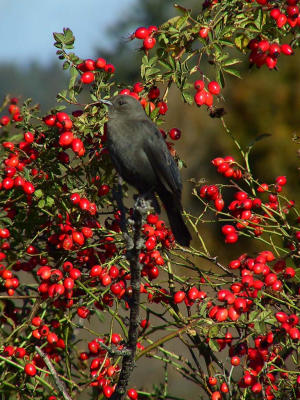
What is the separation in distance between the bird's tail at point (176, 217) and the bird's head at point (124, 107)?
0.45 m

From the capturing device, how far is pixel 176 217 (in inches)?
114

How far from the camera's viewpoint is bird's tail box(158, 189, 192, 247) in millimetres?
2641

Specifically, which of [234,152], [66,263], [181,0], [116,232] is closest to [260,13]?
[116,232]

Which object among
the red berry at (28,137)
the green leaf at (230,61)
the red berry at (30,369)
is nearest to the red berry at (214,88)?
the green leaf at (230,61)

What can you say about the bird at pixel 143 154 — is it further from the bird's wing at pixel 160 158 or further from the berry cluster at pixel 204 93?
the berry cluster at pixel 204 93

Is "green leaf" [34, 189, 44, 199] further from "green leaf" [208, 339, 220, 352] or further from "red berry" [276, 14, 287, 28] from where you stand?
"red berry" [276, 14, 287, 28]

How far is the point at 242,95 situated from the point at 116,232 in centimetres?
636

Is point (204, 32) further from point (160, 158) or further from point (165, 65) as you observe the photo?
point (160, 158)

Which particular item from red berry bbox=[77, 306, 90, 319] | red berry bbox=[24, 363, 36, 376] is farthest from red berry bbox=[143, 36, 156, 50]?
red berry bbox=[24, 363, 36, 376]

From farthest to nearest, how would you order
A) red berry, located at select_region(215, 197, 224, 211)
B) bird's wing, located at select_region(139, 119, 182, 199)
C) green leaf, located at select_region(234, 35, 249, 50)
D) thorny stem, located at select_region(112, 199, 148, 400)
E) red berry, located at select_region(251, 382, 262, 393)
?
1. bird's wing, located at select_region(139, 119, 182, 199)
2. red berry, located at select_region(215, 197, 224, 211)
3. green leaf, located at select_region(234, 35, 249, 50)
4. red berry, located at select_region(251, 382, 262, 393)
5. thorny stem, located at select_region(112, 199, 148, 400)

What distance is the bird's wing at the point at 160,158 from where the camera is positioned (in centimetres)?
261

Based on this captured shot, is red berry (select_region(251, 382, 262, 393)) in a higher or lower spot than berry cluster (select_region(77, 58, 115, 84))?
lower

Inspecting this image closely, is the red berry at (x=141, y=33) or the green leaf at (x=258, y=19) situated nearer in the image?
the green leaf at (x=258, y=19)

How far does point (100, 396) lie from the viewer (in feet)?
7.44
